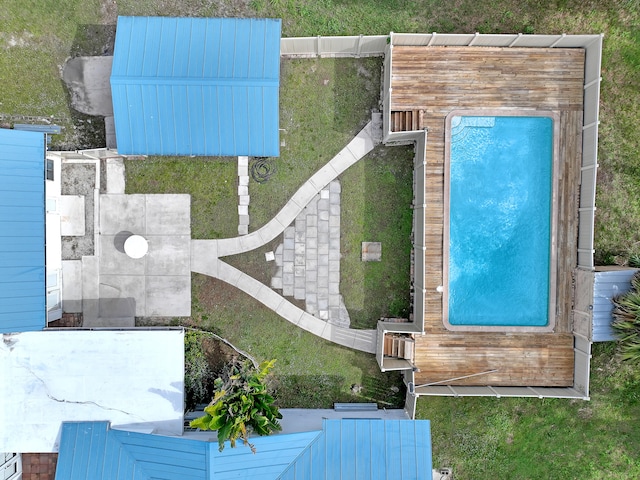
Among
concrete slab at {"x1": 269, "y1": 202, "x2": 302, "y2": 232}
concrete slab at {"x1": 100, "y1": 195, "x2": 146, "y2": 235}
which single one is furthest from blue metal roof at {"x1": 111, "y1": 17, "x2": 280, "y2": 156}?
concrete slab at {"x1": 269, "y1": 202, "x2": 302, "y2": 232}

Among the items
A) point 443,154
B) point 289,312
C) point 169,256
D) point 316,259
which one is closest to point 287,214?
point 316,259

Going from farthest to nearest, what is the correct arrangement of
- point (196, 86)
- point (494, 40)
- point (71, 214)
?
point (71, 214) < point (494, 40) < point (196, 86)

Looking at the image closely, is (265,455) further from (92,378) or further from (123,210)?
(123,210)

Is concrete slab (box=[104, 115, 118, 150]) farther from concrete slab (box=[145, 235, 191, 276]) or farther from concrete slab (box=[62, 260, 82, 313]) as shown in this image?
concrete slab (box=[62, 260, 82, 313])

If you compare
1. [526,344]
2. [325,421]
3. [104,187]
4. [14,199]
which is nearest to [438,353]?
[526,344]

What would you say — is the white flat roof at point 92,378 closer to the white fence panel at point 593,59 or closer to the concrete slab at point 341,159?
the concrete slab at point 341,159

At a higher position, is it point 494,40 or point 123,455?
point 494,40

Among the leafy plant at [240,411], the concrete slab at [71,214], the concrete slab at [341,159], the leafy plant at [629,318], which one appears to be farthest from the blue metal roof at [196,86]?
the leafy plant at [629,318]

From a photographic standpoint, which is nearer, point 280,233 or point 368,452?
point 368,452
